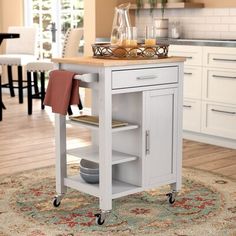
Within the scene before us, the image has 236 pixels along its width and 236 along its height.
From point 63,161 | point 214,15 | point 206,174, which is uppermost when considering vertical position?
point 214,15

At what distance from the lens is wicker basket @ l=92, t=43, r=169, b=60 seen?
132 inches

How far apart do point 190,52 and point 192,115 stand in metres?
0.59

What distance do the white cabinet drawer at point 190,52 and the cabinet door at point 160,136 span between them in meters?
1.89

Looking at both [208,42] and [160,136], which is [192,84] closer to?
[208,42]

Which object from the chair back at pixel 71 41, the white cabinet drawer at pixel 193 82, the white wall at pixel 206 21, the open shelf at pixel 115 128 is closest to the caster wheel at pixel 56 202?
the open shelf at pixel 115 128

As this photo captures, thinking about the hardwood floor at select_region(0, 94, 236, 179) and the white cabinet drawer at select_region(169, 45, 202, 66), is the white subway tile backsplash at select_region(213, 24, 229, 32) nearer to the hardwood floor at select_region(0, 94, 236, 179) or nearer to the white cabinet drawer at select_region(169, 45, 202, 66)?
the white cabinet drawer at select_region(169, 45, 202, 66)

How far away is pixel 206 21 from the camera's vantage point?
19.5 ft

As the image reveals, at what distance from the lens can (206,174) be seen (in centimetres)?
425

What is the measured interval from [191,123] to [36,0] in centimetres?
395

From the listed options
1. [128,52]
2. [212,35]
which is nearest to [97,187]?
[128,52]

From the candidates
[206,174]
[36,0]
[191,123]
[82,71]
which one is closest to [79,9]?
[36,0]

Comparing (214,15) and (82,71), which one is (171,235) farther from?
(214,15)

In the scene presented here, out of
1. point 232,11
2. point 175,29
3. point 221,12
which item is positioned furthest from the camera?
point 175,29

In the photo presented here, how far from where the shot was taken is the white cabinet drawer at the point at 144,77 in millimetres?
3123
